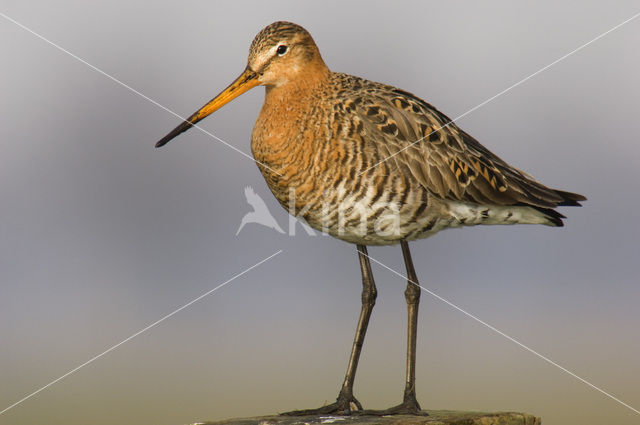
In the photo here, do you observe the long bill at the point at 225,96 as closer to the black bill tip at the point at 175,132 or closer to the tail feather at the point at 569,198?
the black bill tip at the point at 175,132

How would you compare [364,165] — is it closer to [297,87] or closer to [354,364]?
[297,87]

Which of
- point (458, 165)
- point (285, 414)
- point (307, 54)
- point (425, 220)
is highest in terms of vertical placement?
point (307, 54)

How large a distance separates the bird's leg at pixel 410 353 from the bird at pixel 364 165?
0.4 inches

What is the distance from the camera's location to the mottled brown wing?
7504 mm

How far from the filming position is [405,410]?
7.20 meters

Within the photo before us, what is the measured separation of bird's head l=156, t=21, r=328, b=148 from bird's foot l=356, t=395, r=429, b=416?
3.12 meters

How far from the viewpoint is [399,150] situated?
7.49 metres

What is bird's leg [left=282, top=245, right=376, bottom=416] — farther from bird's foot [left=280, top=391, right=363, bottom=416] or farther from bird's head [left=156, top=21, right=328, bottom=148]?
bird's head [left=156, top=21, right=328, bottom=148]

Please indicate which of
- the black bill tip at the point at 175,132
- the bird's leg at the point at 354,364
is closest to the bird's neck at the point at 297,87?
the black bill tip at the point at 175,132

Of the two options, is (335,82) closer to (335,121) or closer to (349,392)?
(335,121)

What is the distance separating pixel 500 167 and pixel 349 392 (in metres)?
2.69

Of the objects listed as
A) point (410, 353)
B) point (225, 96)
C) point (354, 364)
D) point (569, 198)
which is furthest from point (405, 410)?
point (225, 96)

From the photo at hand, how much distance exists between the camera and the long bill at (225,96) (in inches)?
308

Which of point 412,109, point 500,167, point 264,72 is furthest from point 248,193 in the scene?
point 500,167
